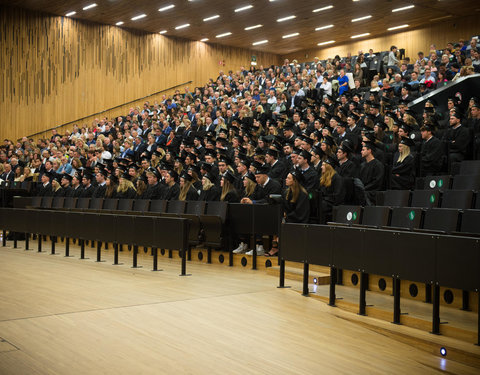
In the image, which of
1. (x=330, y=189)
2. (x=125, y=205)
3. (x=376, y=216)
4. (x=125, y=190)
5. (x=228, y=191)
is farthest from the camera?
(x=125, y=190)

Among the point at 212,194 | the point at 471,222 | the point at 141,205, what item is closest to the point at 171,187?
the point at 141,205

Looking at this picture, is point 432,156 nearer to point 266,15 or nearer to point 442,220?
point 442,220

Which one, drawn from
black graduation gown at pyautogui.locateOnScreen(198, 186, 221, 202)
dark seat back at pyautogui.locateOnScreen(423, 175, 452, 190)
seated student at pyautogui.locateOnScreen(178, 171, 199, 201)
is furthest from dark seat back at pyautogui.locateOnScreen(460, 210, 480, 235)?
seated student at pyautogui.locateOnScreen(178, 171, 199, 201)

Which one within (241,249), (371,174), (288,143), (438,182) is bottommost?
(241,249)

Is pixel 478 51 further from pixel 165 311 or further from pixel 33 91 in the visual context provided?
pixel 33 91

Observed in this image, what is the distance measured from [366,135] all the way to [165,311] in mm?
5176

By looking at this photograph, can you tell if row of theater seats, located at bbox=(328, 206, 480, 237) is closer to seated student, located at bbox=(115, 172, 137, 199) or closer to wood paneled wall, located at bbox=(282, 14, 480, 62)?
seated student, located at bbox=(115, 172, 137, 199)

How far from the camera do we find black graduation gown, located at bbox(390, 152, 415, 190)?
350 inches

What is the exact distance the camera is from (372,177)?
29.6 ft

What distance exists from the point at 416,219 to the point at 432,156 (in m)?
3.74

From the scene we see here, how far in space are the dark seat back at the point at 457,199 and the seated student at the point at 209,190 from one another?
15.3ft

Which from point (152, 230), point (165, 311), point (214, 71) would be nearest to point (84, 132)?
point (214, 71)

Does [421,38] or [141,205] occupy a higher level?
[421,38]

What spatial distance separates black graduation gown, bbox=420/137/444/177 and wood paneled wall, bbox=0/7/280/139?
18851 millimetres
